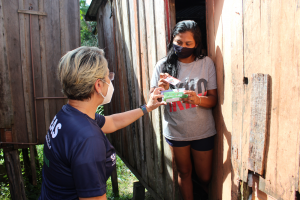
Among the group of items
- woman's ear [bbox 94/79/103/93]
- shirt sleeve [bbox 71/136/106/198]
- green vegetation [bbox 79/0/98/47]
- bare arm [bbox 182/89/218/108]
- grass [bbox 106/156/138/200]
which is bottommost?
grass [bbox 106/156/138/200]

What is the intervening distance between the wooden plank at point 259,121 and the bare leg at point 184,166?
2.59 ft

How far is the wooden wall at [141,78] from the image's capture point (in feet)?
10.2

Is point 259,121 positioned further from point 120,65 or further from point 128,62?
point 120,65

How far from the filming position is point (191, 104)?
7.88 feet

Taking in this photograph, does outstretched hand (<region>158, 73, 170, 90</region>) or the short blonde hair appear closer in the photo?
the short blonde hair

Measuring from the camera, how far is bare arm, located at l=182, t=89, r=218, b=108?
2.16 metres

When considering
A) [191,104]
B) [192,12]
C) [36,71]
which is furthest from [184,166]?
[192,12]

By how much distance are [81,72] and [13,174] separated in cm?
351

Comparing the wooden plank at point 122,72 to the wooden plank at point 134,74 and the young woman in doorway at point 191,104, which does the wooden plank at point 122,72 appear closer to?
the wooden plank at point 134,74

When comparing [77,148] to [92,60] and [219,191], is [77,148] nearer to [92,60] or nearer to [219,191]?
[92,60]

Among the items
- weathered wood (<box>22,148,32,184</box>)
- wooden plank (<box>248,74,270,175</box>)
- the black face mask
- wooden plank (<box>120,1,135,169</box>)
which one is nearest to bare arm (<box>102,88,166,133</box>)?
the black face mask

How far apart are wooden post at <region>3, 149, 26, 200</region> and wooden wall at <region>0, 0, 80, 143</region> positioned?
0.28 meters

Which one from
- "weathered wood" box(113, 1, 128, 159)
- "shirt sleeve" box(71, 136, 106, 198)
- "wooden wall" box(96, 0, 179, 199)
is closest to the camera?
"shirt sleeve" box(71, 136, 106, 198)

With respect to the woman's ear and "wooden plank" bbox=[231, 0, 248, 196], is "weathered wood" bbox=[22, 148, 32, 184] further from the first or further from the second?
"wooden plank" bbox=[231, 0, 248, 196]
